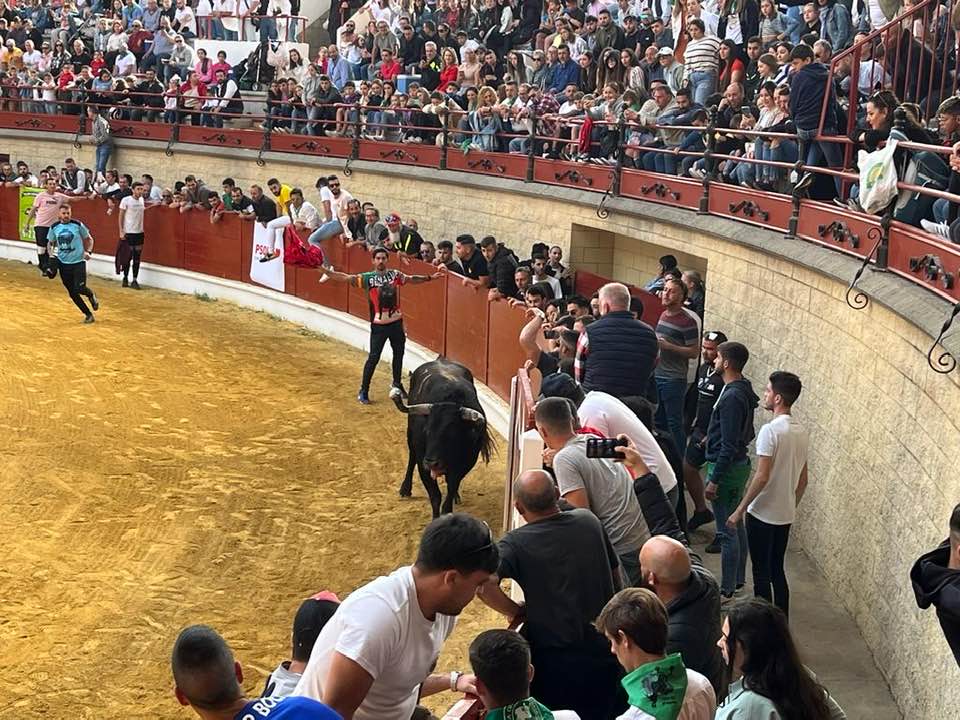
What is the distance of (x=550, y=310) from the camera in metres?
11.7

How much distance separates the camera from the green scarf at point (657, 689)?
3.93 m

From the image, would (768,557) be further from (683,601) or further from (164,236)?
(164,236)

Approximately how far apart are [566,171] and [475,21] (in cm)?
830

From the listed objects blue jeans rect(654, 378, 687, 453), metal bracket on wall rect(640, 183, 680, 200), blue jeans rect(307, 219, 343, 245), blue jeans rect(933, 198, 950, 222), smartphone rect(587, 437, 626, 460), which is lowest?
blue jeans rect(654, 378, 687, 453)

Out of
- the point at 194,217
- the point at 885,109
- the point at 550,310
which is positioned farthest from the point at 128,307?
the point at 885,109

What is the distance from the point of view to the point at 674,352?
1045 cm

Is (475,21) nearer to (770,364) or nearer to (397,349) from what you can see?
Answer: (397,349)

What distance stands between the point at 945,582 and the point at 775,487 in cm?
339

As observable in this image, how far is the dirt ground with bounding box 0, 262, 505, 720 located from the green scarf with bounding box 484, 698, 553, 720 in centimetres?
405

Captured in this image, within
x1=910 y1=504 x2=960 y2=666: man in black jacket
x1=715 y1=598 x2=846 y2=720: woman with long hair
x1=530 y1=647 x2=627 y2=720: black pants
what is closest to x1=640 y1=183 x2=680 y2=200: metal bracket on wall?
x1=530 y1=647 x2=627 y2=720: black pants

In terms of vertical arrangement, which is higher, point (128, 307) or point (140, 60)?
point (140, 60)

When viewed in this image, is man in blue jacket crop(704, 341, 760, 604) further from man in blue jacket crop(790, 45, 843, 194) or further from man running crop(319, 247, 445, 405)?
man running crop(319, 247, 445, 405)

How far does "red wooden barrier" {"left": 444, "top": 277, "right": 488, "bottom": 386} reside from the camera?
15227 millimetres

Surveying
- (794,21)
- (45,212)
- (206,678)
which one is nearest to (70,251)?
(45,212)
